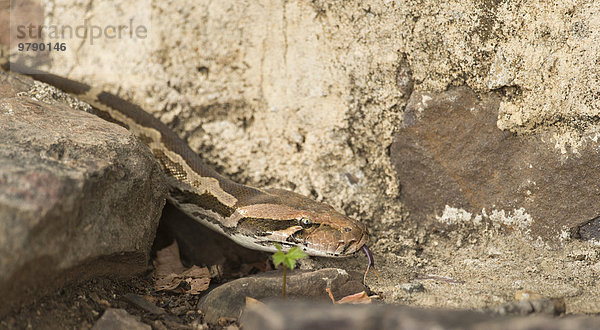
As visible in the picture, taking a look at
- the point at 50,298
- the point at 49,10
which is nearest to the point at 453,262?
the point at 50,298

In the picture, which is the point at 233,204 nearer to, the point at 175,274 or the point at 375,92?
the point at 175,274

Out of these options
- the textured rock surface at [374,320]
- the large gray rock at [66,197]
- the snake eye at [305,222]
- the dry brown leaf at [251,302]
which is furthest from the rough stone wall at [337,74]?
the textured rock surface at [374,320]

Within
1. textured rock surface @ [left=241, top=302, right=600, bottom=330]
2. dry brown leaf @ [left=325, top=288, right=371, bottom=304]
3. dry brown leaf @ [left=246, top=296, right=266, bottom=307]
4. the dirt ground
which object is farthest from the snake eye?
textured rock surface @ [left=241, top=302, right=600, bottom=330]

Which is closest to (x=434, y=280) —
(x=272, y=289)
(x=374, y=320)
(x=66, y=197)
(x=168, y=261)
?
(x=272, y=289)

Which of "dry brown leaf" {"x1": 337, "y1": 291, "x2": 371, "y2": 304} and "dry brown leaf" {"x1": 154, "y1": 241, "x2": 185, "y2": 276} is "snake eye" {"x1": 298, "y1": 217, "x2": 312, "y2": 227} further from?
"dry brown leaf" {"x1": 154, "y1": 241, "x2": 185, "y2": 276}

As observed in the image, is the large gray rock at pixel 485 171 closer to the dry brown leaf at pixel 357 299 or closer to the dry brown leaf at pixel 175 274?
the dry brown leaf at pixel 357 299
